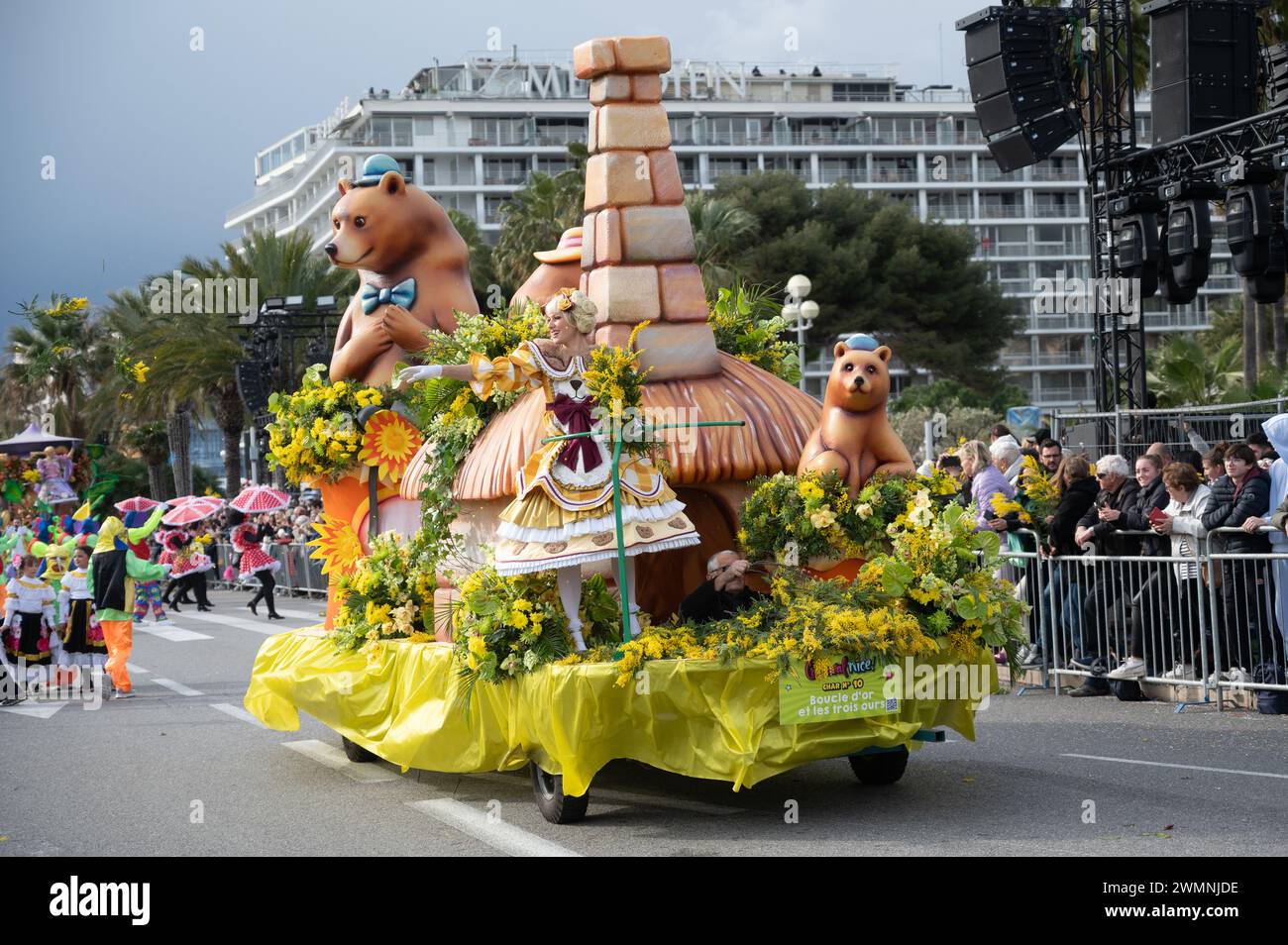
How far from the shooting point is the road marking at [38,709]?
13633 millimetres

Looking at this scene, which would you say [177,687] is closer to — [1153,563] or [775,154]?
[1153,563]

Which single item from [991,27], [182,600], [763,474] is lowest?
[182,600]

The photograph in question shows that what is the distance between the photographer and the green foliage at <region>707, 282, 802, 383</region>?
31.9 ft

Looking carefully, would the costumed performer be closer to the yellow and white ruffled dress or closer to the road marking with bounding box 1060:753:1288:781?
the yellow and white ruffled dress

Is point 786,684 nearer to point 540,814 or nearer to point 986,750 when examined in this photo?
point 540,814

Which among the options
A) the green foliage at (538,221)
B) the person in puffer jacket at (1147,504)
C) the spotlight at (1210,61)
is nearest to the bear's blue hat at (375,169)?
the person in puffer jacket at (1147,504)

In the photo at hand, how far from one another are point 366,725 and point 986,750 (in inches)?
156

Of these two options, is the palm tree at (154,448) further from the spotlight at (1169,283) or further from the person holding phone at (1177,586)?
the person holding phone at (1177,586)

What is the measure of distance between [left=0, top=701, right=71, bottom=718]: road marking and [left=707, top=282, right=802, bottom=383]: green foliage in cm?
766

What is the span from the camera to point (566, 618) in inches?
305

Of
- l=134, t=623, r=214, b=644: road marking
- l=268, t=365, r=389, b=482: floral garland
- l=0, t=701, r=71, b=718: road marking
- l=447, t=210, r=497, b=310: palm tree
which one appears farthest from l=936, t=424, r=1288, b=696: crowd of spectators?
l=447, t=210, r=497, b=310: palm tree

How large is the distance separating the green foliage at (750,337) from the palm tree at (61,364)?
146 feet

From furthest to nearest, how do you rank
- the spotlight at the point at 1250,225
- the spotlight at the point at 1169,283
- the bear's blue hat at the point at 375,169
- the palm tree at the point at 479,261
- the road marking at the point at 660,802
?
1. the palm tree at the point at 479,261
2. the spotlight at the point at 1169,283
3. the spotlight at the point at 1250,225
4. the bear's blue hat at the point at 375,169
5. the road marking at the point at 660,802

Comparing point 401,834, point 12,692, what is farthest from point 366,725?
point 12,692
